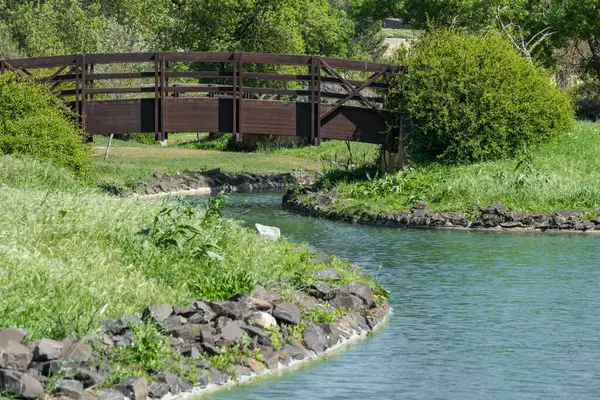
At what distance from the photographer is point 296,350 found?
52.5 feet

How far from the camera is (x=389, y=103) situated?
3872 centimetres

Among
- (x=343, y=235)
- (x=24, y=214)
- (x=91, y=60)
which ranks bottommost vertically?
(x=343, y=235)

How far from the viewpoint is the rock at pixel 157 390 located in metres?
13.5

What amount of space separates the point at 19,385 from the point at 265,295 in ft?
18.7

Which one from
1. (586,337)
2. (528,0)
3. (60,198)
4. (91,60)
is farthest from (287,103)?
(528,0)

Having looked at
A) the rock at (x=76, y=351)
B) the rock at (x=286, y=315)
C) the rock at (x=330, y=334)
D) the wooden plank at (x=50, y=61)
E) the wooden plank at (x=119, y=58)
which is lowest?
the rock at (x=330, y=334)

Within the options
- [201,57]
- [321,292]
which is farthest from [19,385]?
[201,57]

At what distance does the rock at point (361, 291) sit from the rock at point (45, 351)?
22.3 feet

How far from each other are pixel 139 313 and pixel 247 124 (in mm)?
23143

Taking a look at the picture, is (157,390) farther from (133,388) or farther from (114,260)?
(114,260)

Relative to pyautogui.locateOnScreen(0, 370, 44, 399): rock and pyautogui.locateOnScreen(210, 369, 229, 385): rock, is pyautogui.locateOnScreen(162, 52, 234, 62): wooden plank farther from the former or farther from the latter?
pyautogui.locateOnScreen(0, 370, 44, 399): rock

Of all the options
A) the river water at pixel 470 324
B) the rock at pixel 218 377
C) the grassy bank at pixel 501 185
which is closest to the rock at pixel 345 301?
the river water at pixel 470 324

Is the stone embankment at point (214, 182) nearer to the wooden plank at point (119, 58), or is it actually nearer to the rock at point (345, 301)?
the wooden plank at point (119, 58)

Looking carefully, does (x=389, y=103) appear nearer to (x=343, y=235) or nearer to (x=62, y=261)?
(x=343, y=235)
